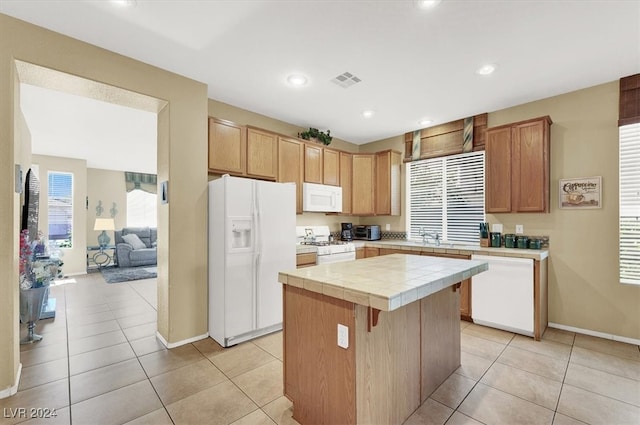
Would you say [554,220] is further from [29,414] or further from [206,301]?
[29,414]

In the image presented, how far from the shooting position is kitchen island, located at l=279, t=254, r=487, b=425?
5.10 feet

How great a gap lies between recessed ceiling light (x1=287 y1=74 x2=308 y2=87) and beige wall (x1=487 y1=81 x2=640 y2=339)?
287cm

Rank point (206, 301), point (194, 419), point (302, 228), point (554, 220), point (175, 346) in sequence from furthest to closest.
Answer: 1. point (302, 228)
2. point (554, 220)
3. point (206, 301)
4. point (175, 346)
5. point (194, 419)

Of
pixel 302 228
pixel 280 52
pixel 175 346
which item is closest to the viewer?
pixel 280 52

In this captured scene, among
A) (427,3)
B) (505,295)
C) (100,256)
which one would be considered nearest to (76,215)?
(100,256)

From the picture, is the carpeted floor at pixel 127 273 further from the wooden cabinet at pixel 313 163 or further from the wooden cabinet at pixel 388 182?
the wooden cabinet at pixel 388 182

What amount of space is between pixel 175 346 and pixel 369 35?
3375mm

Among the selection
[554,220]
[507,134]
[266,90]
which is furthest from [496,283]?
[266,90]

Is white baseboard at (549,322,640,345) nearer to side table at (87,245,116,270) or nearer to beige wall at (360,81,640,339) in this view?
beige wall at (360,81,640,339)

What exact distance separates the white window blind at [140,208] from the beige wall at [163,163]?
634 cm

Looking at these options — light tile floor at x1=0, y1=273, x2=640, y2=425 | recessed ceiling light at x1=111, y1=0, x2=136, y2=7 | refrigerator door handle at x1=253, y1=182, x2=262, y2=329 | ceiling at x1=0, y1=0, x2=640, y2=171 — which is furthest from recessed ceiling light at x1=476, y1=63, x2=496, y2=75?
recessed ceiling light at x1=111, y1=0, x2=136, y2=7

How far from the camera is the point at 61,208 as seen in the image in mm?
6746

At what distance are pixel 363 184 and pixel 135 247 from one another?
636 centimetres

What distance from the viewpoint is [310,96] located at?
137 inches
